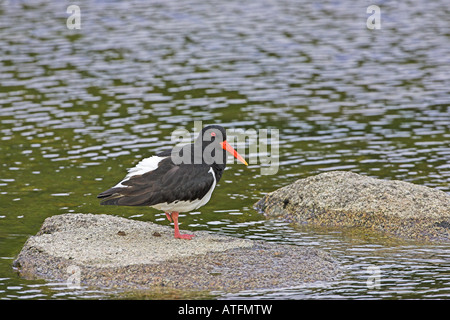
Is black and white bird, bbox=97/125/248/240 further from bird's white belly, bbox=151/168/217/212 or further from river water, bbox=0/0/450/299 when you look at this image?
river water, bbox=0/0/450/299

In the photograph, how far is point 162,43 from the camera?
105 ft

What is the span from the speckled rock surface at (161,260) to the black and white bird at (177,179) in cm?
65

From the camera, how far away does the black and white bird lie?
1264 cm

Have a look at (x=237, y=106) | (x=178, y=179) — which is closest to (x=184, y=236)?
(x=178, y=179)

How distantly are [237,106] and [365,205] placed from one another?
9742 millimetres

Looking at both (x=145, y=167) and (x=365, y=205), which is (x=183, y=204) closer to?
(x=145, y=167)

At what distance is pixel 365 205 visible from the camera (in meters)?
14.9

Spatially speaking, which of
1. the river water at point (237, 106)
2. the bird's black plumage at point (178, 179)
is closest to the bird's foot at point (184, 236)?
the bird's black plumage at point (178, 179)

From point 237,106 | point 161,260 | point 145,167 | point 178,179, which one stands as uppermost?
point 145,167

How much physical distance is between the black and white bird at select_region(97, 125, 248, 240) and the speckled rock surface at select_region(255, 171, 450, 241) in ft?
9.53

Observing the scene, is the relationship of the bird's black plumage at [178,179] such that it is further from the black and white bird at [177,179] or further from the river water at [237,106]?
the river water at [237,106]

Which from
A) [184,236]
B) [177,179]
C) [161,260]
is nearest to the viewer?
[161,260]

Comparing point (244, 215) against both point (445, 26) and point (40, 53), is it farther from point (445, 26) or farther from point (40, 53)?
point (445, 26)

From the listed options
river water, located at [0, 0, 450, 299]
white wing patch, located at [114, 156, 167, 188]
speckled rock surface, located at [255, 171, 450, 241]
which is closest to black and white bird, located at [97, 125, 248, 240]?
white wing patch, located at [114, 156, 167, 188]
